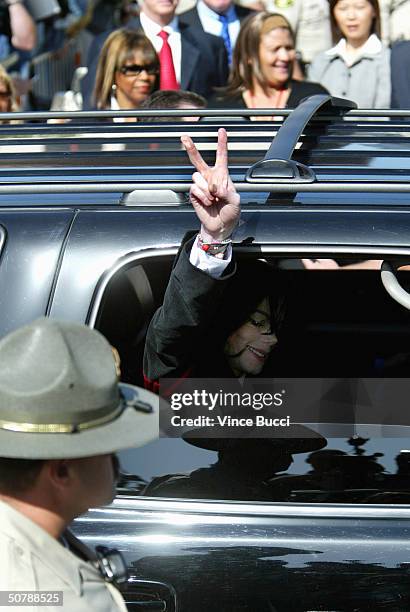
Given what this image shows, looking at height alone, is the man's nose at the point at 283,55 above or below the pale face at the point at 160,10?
below

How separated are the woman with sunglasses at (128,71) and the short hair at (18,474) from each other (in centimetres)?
429

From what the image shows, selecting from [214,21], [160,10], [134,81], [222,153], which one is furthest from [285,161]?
[214,21]

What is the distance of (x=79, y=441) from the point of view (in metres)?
1.70

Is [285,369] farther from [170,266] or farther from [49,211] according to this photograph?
[49,211]

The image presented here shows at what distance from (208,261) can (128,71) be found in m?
3.46

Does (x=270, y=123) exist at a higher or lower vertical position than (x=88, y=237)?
higher

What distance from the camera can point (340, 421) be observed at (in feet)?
9.56

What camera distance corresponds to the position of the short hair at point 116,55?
5.89m

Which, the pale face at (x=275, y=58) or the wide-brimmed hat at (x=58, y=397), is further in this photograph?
the pale face at (x=275, y=58)

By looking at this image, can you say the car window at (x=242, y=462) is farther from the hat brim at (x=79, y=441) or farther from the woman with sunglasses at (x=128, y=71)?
the woman with sunglasses at (x=128, y=71)

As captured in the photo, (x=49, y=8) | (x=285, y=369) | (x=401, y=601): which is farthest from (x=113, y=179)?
(x=49, y=8)

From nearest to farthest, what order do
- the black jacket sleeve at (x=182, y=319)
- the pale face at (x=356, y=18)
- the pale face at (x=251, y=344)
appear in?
the black jacket sleeve at (x=182, y=319) < the pale face at (x=251, y=344) < the pale face at (x=356, y=18)

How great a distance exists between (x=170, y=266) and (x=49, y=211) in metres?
0.32

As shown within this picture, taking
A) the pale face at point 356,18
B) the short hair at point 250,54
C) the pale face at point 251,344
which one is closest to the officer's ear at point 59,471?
the pale face at point 251,344
